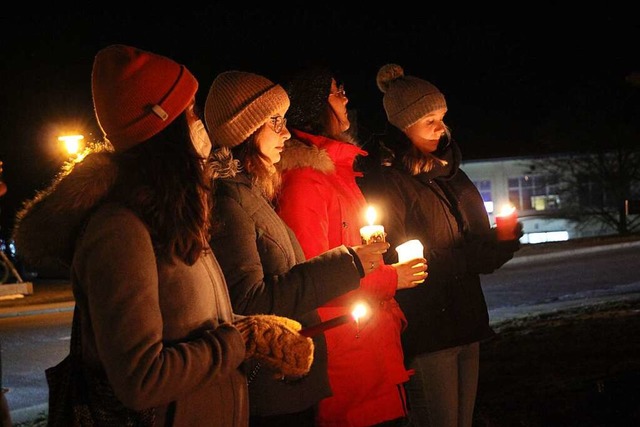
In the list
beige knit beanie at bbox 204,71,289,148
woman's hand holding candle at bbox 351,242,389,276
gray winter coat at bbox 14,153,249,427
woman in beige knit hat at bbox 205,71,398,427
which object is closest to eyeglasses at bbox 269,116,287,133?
beige knit beanie at bbox 204,71,289,148

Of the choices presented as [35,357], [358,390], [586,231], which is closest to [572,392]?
[358,390]

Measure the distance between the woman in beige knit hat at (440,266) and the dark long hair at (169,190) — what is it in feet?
6.26

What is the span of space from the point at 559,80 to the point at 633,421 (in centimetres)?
4247

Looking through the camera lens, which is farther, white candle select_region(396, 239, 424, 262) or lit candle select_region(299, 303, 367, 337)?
white candle select_region(396, 239, 424, 262)

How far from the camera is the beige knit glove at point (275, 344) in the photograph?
2355 mm

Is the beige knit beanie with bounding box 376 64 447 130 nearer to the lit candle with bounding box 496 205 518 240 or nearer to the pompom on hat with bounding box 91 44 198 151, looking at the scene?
the lit candle with bounding box 496 205 518 240

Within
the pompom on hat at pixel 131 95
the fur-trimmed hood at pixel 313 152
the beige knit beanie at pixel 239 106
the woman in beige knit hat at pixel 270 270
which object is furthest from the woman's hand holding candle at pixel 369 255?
the pompom on hat at pixel 131 95

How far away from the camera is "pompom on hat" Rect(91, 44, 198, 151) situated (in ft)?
7.61

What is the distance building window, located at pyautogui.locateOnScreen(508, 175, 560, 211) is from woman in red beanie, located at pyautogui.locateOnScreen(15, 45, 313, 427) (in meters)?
46.9

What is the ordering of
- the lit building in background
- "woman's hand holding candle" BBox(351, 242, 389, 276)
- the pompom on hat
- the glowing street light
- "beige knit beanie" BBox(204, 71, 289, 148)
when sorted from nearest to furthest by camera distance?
1. the pompom on hat
2. "woman's hand holding candle" BBox(351, 242, 389, 276)
3. "beige knit beanie" BBox(204, 71, 289, 148)
4. the glowing street light
5. the lit building in background

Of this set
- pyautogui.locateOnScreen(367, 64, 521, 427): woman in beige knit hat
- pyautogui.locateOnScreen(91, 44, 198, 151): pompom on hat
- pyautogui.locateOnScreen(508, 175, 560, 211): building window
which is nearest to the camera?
pyautogui.locateOnScreen(91, 44, 198, 151): pompom on hat

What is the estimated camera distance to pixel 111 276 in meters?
2.04

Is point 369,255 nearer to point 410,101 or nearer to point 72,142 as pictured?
point 410,101

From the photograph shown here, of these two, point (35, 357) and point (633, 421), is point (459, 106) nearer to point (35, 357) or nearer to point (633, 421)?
point (35, 357)
